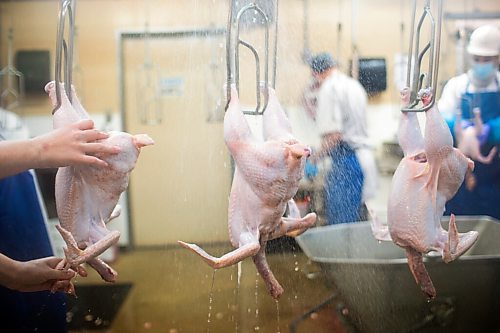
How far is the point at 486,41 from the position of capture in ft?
6.79

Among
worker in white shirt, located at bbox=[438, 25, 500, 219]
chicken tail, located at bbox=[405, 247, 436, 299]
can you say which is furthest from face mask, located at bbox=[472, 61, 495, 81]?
chicken tail, located at bbox=[405, 247, 436, 299]

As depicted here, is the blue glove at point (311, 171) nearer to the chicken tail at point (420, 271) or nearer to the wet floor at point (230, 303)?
the wet floor at point (230, 303)

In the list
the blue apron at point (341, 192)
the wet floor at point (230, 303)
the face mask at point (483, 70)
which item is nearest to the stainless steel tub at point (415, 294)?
the wet floor at point (230, 303)

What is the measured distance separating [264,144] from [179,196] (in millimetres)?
1563

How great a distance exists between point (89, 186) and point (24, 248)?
76cm

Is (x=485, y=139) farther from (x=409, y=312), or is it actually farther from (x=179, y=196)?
(x=179, y=196)

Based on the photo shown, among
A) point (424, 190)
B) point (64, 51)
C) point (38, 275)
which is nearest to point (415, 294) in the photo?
point (424, 190)

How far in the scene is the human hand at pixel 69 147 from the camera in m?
0.90

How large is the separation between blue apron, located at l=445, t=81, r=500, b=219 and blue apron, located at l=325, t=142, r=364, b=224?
0.40 metres

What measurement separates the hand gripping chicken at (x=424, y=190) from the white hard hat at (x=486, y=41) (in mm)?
1179

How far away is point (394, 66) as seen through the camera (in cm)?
261

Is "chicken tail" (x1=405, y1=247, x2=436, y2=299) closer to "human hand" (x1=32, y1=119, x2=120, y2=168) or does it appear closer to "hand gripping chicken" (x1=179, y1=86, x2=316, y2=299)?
"hand gripping chicken" (x1=179, y1=86, x2=316, y2=299)

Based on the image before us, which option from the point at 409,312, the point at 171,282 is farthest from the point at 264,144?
the point at 171,282

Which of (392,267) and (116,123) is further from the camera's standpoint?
(116,123)
